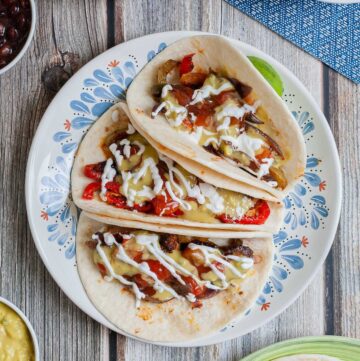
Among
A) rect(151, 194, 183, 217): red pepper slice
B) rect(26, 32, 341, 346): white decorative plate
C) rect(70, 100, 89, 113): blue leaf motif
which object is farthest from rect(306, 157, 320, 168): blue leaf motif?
rect(70, 100, 89, 113): blue leaf motif

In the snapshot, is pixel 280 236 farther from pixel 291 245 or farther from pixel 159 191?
pixel 159 191

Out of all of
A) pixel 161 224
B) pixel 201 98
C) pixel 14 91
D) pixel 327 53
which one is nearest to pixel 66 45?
pixel 14 91

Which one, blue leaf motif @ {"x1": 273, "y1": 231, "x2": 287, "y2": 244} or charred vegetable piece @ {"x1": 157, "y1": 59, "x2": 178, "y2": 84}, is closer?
charred vegetable piece @ {"x1": 157, "y1": 59, "x2": 178, "y2": 84}

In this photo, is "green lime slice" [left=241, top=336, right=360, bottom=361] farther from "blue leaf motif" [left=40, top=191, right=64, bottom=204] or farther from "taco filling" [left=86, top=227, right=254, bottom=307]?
"blue leaf motif" [left=40, top=191, right=64, bottom=204]

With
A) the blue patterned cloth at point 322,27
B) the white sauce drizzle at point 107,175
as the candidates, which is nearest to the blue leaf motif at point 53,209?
the white sauce drizzle at point 107,175

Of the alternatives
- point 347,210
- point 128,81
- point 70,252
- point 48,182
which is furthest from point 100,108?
A: point 347,210

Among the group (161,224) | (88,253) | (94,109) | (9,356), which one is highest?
(94,109)

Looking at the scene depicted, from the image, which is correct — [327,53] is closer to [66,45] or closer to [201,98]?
[201,98]
